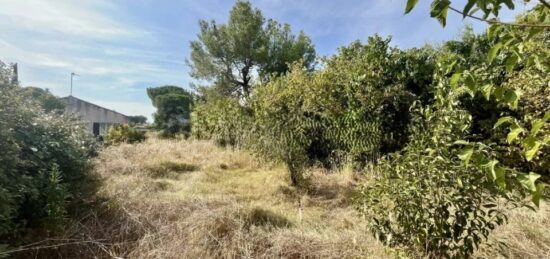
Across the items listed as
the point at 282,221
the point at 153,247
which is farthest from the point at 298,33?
the point at 153,247

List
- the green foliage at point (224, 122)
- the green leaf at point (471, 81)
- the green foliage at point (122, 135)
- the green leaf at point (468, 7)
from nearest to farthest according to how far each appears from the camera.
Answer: the green leaf at point (468, 7) < the green leaf at point (471, 81) < the green foliage at point (224, 122) < the green foliage at point (122, 135)

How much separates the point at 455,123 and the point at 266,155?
188 inches

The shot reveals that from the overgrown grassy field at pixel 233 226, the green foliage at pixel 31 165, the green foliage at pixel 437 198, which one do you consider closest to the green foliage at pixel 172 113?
the overgrown grassy field at pixel 233 226

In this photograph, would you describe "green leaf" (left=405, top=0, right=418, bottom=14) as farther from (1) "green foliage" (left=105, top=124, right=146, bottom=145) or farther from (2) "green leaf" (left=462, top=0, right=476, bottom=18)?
(1) "green foliage" (left=105, top=124, right=146, bottom=145)

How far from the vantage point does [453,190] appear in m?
2.54

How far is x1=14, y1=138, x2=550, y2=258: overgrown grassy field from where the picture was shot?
10.7 feet

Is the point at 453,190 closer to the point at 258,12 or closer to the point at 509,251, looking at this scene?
the point at 509,251

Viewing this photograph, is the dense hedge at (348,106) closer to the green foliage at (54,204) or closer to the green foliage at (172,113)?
the green foliage at (54,204)

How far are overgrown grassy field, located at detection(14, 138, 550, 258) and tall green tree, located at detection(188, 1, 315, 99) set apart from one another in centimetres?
1165

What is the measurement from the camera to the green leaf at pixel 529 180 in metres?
1.05

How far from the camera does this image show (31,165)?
3.65 m

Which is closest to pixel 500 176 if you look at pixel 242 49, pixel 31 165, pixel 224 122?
pixel 31 165

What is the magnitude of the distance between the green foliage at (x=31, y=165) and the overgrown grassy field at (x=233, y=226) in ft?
1.13

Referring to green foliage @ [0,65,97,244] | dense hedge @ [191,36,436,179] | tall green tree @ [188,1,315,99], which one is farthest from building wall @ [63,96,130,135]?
green foliage @ [0,65,97,244]
